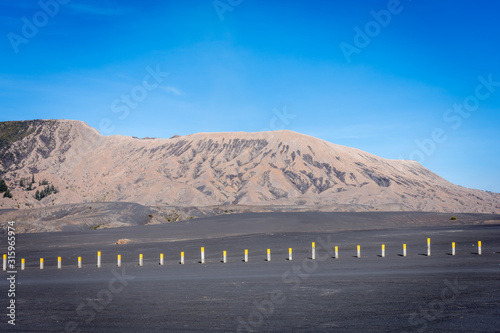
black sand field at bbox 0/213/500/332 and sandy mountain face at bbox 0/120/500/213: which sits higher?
sandy mountain face at bbox 0/120/500/213

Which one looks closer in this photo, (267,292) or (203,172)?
(267,292)

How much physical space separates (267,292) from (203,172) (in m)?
114

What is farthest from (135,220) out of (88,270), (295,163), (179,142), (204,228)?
(179,142)

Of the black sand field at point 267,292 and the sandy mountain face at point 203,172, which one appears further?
the sandy mountain face at point 203,172

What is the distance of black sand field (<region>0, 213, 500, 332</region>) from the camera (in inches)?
403

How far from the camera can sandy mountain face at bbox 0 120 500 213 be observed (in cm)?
10869

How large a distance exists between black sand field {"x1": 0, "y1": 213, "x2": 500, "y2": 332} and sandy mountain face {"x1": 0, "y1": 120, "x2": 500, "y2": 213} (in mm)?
65937

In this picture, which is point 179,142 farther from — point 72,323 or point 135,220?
point 72,323

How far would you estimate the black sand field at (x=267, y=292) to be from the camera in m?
10.2

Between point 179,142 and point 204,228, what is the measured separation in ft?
339

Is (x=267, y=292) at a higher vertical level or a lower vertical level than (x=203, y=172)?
lower

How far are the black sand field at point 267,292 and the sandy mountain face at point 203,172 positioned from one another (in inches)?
2596

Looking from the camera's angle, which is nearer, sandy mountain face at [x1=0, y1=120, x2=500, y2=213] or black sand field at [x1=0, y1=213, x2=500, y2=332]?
black sand field at [x1=0, y1=213, x2=500, y2=332]

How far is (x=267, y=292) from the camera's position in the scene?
1429cm
